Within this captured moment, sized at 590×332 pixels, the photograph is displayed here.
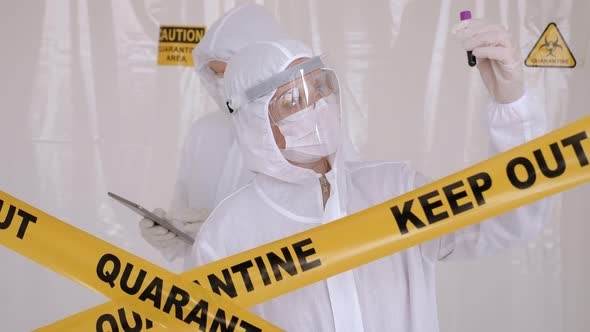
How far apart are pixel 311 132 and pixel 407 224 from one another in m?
0.31

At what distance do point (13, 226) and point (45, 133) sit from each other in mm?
1854

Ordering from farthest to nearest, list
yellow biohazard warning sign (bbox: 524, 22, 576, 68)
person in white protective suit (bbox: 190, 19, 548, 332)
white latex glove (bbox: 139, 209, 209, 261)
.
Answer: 1. yellow biohazard warning sign (bbox: 524, 22, 576, 68)
2. white latex glove (bbox: 139, 209, 209, 261)
3. person in white protective suit (bbox: 190, 19, 548, 332)

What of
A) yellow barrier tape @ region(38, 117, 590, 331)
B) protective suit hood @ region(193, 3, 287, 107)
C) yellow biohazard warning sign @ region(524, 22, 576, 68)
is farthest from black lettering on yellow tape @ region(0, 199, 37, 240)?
yellow biohazard warning sign @ region(524, 22, 576, 68)

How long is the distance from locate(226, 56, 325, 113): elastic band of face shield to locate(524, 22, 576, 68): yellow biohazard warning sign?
205cm

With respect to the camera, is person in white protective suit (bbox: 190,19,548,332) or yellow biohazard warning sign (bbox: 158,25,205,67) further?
yellow biohazard warning sign (bbox: 158,25,205,67)

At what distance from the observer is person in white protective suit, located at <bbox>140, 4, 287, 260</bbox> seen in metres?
2.35

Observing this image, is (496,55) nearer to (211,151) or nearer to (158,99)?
(211,151)

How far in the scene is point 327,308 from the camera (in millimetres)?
1697

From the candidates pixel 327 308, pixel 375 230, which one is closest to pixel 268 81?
pixel 375 230

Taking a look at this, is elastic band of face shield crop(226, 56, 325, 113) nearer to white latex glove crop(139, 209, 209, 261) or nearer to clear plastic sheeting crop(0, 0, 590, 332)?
white latex glove crop(139, 209, 209, 261)

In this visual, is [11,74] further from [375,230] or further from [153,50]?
[375,230]

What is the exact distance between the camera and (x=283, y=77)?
1719 millimetres

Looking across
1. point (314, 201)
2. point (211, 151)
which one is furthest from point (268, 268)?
point (211, 151)

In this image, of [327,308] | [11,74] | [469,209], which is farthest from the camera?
[11,74]
